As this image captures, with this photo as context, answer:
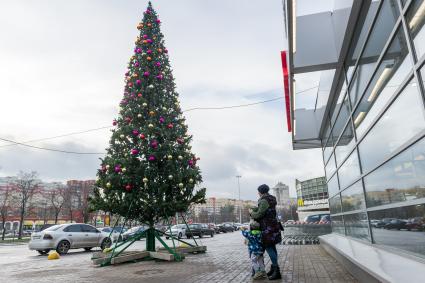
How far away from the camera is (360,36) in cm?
647

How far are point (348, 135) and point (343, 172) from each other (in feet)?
6.27

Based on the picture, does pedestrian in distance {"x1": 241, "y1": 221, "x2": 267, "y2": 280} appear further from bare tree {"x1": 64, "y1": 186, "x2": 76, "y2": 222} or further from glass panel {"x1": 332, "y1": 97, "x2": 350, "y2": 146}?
bare tree {"x1": 64, "y1": 186, "x2": 76, "y2": 222}

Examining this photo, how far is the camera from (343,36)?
7000 mm

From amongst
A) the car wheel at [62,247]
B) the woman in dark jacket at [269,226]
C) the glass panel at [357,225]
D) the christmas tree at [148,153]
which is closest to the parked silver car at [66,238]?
the car wheel at [62,247]

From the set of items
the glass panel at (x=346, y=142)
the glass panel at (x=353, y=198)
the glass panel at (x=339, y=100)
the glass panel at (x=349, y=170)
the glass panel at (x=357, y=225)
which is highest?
the glass panel at (x=339, y=100)

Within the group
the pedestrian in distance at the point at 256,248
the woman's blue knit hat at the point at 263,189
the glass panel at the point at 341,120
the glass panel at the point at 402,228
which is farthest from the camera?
the glass panel at the point at 341,120

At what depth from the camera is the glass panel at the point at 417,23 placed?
351 cm

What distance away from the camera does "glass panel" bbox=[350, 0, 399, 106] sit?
4590 millimetres

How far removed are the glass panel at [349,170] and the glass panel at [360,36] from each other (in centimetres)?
198

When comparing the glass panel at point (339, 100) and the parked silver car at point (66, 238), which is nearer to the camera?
the glass panel at point (339, 100)

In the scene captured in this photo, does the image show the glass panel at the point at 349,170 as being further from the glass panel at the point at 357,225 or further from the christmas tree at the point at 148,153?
the christmas tree at the point at 148,153

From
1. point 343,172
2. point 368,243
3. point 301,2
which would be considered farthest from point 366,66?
point 343,172

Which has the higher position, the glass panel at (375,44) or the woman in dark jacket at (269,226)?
the glass panel at (375,44)

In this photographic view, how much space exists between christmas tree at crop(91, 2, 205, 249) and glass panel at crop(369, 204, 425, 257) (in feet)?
20.5
